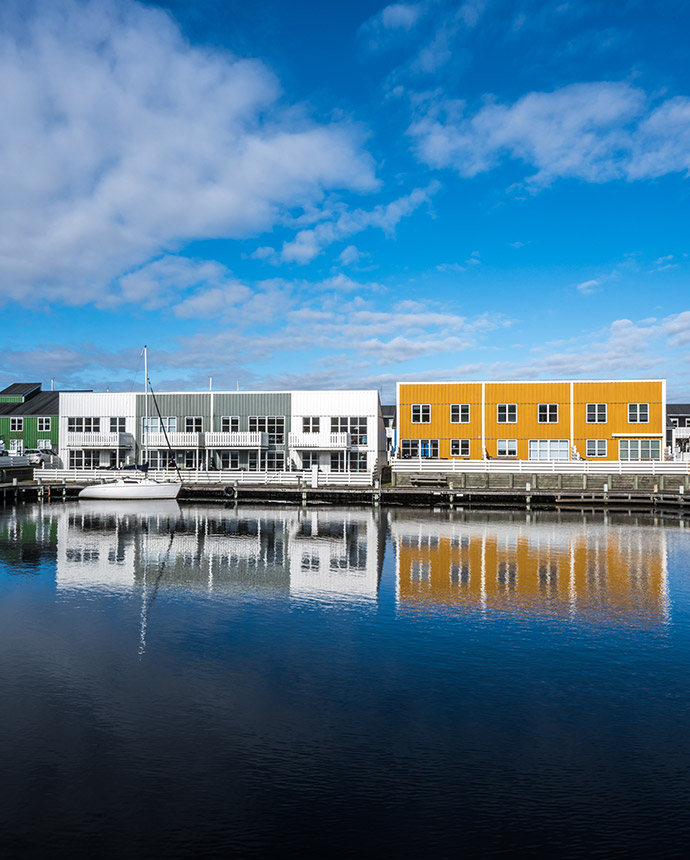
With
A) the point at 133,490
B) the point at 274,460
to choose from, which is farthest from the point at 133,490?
the point at 274,460

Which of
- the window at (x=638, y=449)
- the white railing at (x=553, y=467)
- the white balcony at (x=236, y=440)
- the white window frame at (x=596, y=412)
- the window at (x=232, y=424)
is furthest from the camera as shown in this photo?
the window at (x=232, y=424)

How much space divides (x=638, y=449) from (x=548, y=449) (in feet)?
25.6

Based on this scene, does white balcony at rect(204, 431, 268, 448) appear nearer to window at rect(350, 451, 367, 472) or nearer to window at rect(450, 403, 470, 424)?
window at rect(350, 451, 367, 472)

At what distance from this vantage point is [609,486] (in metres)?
49.1

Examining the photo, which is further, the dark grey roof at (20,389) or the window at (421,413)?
the dark grey roof at (20,389)

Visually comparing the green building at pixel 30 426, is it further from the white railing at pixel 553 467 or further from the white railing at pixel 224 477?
the white railing at pixel 553 467

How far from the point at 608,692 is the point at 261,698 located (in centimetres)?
651

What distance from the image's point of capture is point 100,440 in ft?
198

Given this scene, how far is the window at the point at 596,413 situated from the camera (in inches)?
2261

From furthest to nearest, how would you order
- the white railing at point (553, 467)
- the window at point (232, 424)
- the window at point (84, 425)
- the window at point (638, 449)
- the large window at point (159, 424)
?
the window at point (84, 425), the large window at point (159, 424), the window at point (232, 424), the window at point (638, 449), the white railing at point (553, 467)

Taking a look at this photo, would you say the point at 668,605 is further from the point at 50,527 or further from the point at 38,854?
the point at 50,527

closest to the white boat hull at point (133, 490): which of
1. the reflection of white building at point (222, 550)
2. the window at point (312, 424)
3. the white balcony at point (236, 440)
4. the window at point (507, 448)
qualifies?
the reflection of white building at point (222, 550)

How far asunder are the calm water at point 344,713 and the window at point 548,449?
35.6m

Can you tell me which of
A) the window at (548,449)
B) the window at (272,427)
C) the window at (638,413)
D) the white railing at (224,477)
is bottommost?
the white railing at (224,477)
